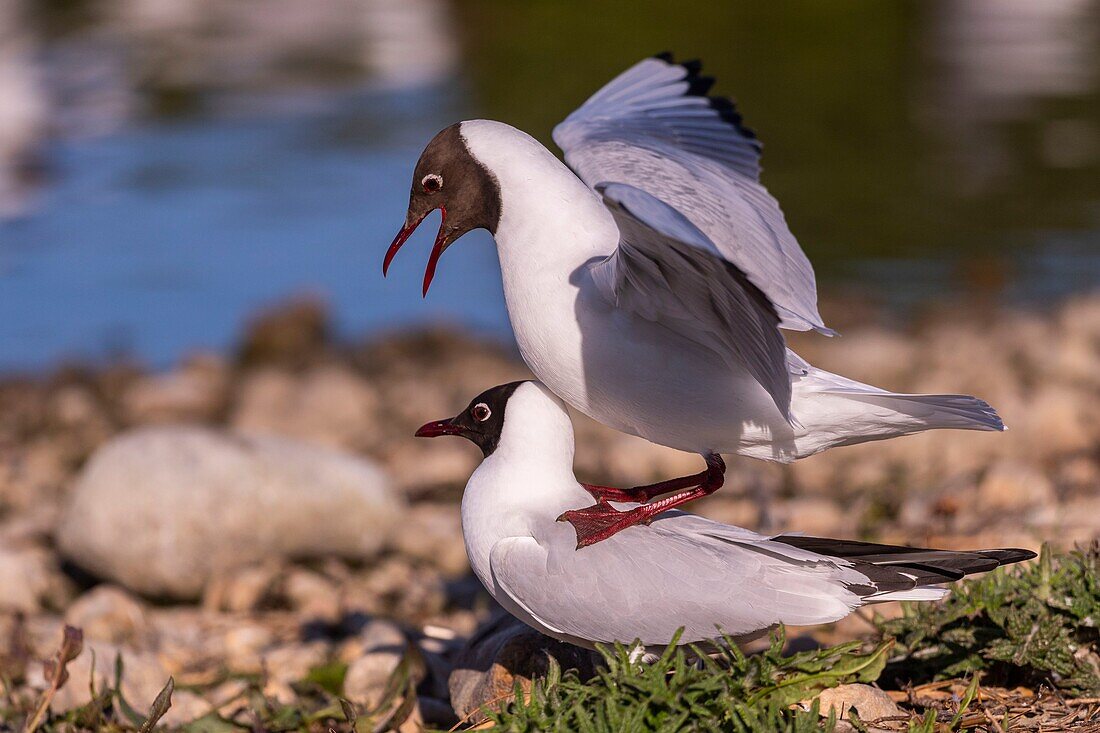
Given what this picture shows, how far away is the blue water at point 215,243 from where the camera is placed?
11.3 m

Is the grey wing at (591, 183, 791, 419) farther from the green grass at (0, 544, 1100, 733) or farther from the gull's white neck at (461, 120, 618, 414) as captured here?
the green grass at (0, 544, 1100, 733)

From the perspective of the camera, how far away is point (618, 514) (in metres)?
3.75

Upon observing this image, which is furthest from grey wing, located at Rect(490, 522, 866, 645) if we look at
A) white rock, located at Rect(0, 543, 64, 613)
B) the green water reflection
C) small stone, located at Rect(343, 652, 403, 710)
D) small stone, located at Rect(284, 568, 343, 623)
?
the green water reflection

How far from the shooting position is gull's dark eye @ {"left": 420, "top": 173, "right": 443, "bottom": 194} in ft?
12.7

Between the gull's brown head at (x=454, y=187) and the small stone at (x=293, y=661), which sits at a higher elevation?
the gull's brown head at (x=454, y=187)

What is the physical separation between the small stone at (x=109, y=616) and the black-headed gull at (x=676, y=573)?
2.28 m

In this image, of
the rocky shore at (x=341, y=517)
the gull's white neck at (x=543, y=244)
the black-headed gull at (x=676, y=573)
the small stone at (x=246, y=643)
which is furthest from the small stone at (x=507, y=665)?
the small stone at (x=246, y=643)

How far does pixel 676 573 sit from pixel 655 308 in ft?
2.28

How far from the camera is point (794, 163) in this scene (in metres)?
14.6

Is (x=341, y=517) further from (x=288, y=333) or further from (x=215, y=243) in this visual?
(x=215, y=243)

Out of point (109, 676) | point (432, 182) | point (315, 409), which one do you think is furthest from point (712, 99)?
point (315, 409)

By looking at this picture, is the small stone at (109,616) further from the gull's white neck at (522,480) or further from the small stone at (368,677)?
the gull's white neck at (522,480)

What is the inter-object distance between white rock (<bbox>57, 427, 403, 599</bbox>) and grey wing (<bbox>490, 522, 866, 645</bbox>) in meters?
2.79

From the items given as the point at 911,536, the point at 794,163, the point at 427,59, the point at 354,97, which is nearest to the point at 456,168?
the point at 911,536
